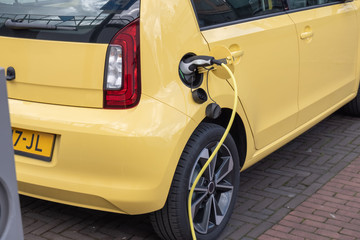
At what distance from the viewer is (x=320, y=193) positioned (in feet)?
13.8

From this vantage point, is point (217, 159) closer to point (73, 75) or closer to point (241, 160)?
point (241, 160)

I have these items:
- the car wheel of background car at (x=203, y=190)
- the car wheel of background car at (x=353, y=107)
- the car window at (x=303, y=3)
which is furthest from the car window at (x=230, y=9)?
the car wheel of background car at (x=353, y=107)

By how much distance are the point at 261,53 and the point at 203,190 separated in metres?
0.92

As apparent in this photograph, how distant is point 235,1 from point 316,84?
115 centimetres

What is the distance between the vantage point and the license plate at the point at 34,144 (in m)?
3.03

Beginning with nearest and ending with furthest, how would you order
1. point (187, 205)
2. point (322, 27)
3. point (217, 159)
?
point (187, 205) < point (217, 159) < point (322, 27)

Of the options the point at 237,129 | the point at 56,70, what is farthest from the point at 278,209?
the point at 56,70

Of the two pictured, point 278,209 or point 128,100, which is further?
point 278,209

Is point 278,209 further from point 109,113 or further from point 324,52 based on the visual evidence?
Result: point 109,113

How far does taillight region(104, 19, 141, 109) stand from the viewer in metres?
2.92

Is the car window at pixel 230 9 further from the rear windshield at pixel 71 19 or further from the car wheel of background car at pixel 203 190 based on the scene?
the car wheel of background car at pixel 203 190

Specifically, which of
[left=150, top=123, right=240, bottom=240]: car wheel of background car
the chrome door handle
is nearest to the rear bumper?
[left=150, top=123, right=240, bottom=240]: car wheel of background car

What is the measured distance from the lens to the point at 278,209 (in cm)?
394

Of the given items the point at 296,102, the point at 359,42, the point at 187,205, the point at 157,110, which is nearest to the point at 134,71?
the point at 157,110
